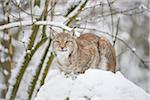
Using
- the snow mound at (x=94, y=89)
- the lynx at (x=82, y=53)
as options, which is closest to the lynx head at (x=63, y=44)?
the lynx at (x=82, y=53)

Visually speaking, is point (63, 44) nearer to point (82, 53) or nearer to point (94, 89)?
point (82, 53)

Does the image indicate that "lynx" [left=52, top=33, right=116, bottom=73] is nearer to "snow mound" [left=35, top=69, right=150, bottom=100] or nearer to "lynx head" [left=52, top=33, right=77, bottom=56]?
"lynx head" [left=52, top=33, right=77, bottom=56]

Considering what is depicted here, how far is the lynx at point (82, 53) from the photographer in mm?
6070

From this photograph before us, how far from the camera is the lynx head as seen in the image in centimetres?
601

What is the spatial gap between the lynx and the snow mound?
3.39 feet

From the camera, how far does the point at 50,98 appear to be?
4.94 metres

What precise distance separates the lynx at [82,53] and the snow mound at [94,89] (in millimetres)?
1033

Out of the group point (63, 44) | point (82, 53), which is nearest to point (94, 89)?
point (63, 44)

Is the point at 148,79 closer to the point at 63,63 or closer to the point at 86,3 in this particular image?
the point at 86,3

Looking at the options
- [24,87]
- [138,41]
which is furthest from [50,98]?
[138,41]

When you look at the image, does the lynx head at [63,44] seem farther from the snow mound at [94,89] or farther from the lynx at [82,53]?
the snow mound at [94,89]

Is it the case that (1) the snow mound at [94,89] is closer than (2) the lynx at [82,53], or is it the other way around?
(1) the snow mound at [94,89]

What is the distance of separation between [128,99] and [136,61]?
10862 millimetres

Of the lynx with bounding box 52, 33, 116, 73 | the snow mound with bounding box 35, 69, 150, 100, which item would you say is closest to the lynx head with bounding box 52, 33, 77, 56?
the lynx with bounding box 52, 33, 116, 73
